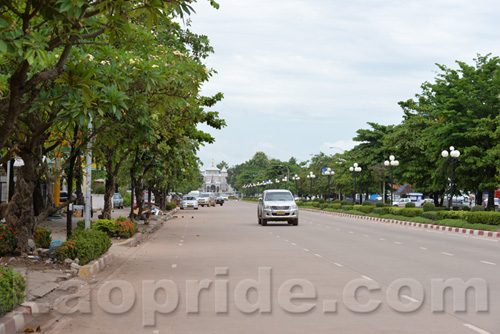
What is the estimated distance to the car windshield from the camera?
35.0 metres

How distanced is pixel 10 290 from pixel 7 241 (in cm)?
720

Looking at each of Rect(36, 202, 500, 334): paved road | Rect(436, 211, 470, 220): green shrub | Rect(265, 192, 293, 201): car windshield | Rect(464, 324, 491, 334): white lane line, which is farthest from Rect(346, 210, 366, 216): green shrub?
Rect(464, 324, 491, 334): white lane line

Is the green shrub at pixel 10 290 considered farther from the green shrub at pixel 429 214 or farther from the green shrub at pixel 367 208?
the green shrub at pixel 367 208

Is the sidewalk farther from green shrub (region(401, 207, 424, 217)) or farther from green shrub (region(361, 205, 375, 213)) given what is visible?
green shrub (region(361, 205, 375, 213))

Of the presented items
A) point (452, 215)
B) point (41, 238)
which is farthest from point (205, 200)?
point (41, 238)

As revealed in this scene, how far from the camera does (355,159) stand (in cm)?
6356

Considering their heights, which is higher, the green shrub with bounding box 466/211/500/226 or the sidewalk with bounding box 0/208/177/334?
the green shrub with bounding box 466/211/500/226

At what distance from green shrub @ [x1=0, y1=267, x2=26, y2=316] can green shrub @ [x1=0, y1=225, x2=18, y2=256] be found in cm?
Result: 646

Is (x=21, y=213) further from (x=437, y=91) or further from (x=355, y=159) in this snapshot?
(x=355, y=159)

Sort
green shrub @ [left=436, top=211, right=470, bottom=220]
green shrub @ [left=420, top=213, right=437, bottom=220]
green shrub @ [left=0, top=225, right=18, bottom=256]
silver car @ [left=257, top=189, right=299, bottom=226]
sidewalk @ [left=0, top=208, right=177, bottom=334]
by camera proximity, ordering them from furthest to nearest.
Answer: green shrub @ [left=420, top=213, right=437, bottom=220] → green shrub @ [left=436, top=211, right=470, bottom=220] → silver car @ [left=257, top=189, right=299, bottom=226] → green shrub @ [left=0, top=225, right=18, bottom=256] → sidewalk @ [left=0, top=208, right=177, bottom=334]

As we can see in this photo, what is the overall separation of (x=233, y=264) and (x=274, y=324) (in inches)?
280

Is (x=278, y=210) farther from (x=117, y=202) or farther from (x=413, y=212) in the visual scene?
(x=117, y=202)

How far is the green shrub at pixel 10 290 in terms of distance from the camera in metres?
7.96

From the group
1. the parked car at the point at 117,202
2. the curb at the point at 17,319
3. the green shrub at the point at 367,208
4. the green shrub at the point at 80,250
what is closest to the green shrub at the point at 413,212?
the green shrub at the point at 367,208
